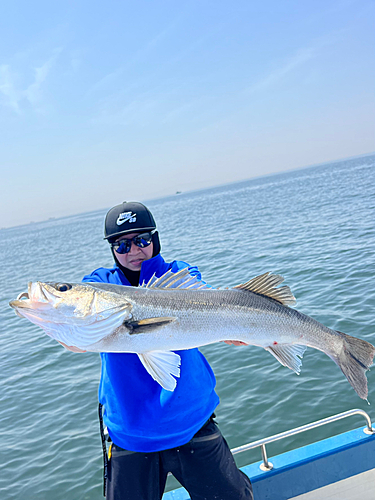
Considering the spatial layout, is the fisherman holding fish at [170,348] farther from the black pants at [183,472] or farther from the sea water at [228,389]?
the sea water at [228,389]

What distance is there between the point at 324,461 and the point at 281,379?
350 cm

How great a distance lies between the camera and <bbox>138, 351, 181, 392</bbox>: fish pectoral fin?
3.11 metres

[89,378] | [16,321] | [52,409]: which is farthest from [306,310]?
[16,321]

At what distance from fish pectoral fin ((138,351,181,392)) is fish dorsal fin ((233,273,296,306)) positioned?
2.96ft

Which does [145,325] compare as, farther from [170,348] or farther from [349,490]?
[349,490]

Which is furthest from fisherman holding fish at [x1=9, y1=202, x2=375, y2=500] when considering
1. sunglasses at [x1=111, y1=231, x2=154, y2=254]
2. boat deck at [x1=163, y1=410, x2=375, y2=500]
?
boat deck at [x1=163, y1=410, x2=375, y2=500]

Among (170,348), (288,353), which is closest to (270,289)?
(288,353)

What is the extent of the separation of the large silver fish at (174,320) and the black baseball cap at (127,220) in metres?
0.77

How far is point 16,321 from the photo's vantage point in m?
17.2

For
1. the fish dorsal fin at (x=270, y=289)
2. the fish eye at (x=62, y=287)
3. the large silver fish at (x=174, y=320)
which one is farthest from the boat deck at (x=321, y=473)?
the fish eye at (x=62, y=287)

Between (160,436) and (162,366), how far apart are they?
76 centimetres

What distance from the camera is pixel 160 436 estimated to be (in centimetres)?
344

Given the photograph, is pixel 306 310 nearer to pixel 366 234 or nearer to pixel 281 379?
pixel 281 379

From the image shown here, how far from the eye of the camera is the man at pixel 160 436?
3.46 meters
